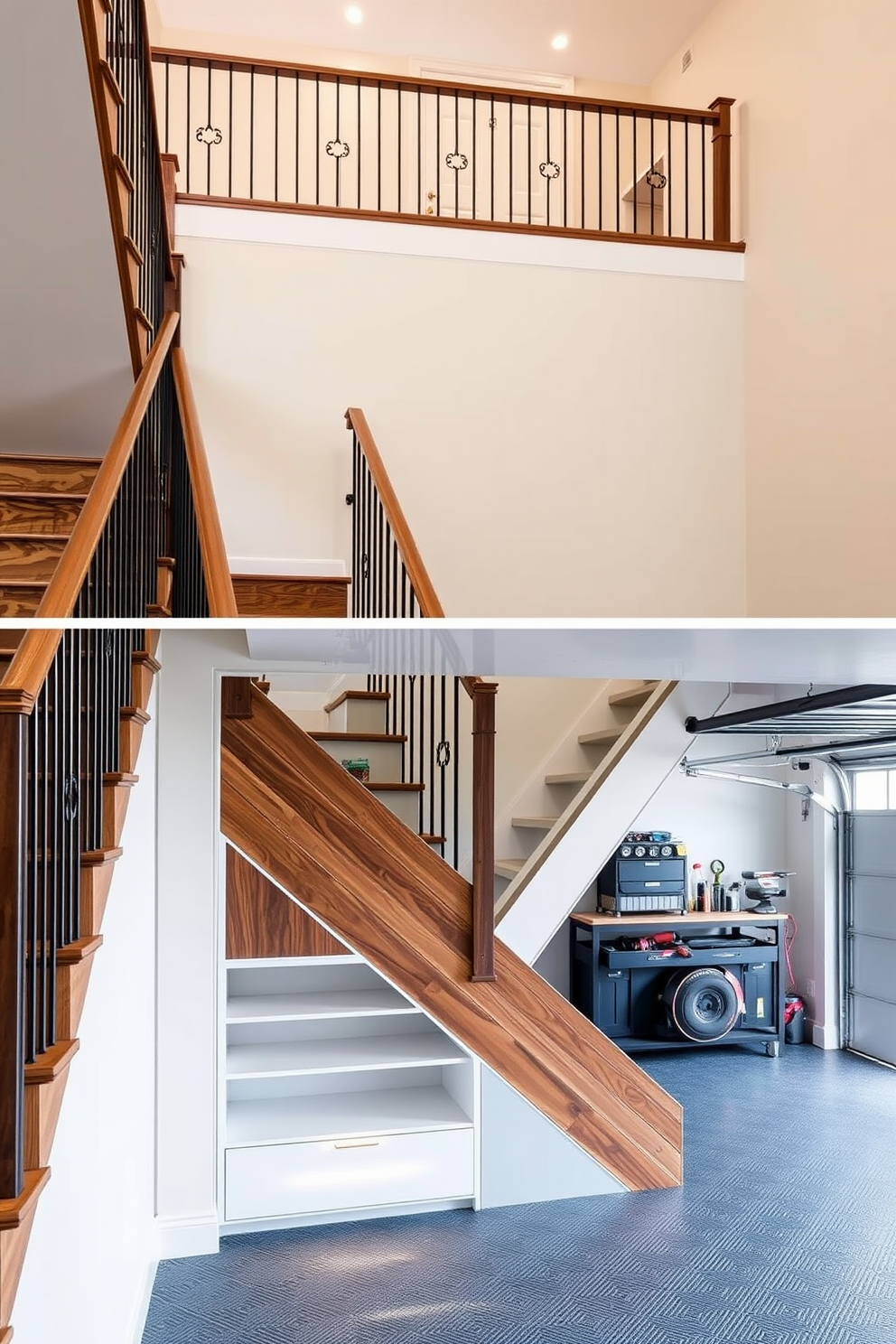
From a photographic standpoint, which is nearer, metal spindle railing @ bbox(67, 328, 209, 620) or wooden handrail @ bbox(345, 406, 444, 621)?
metal spindle railing @ bbox(67, 328, 209, 620)

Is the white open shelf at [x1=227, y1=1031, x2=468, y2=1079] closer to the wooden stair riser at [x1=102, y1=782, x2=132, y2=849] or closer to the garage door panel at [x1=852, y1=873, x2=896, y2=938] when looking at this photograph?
the wooden stair riser at [x1=102, y1=782, x2=132, y2=849]

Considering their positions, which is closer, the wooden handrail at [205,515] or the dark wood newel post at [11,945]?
the dark wood newel post at [11,945]

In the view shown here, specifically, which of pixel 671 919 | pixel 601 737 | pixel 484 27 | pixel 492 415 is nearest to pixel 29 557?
pixel 492 415

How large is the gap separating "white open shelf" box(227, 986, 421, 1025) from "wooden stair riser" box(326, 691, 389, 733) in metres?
1.18

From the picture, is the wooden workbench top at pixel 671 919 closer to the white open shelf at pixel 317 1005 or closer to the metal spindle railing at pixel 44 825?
the white open shelf at pixel 317 1005

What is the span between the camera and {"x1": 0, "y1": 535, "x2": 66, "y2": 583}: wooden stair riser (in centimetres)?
351

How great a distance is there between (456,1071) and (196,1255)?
117 centimetres

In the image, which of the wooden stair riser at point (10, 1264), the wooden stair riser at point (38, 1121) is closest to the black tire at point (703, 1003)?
the wooden stair riser at point (38, 1121)

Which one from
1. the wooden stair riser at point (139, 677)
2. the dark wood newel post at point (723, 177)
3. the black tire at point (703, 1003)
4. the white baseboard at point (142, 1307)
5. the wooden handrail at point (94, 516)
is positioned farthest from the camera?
the black tire at point (703, 1003)

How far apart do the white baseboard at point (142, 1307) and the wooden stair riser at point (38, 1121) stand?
1.62m

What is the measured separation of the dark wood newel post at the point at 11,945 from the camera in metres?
1.64

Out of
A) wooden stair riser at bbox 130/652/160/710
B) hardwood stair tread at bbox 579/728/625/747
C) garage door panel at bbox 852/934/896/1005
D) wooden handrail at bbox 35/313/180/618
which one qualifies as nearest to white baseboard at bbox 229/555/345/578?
hardwood stair tread at bbox 579/728/625/747

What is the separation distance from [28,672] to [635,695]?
13.8 feet

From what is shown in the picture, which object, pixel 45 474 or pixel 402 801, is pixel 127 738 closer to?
pixel 45 474
